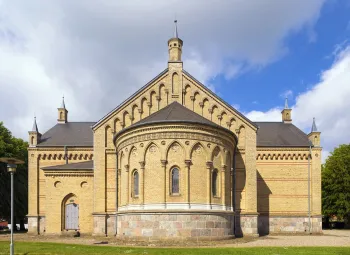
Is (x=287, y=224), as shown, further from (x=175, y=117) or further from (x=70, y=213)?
(x=70, y=213)

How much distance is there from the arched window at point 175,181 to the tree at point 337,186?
33.0m

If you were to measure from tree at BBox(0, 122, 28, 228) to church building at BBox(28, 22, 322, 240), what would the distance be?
218 inches

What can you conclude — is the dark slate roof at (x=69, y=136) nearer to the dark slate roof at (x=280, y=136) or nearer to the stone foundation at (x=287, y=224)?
the dark slate roof at (x=280, y=136)

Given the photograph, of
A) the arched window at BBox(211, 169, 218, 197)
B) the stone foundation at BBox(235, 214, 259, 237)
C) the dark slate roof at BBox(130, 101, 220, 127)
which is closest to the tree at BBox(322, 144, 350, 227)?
the stone foundation at BBox(235, 214, 259, 237)

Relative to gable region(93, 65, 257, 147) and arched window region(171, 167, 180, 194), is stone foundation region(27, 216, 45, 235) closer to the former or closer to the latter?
gable region(93, 65, 257, 147)

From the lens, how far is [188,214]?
976 inches

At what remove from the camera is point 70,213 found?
3250cm

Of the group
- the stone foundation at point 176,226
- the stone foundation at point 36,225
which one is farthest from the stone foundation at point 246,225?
the stone foundation at point 36,225

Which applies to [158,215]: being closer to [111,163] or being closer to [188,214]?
[188,214]

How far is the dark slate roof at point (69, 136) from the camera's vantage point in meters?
40.1

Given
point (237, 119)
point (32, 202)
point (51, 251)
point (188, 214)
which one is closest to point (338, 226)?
point (237, 119)

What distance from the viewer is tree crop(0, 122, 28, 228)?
42.3 meters

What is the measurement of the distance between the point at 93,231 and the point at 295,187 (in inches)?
872

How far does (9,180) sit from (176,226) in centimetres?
2758
